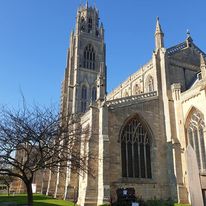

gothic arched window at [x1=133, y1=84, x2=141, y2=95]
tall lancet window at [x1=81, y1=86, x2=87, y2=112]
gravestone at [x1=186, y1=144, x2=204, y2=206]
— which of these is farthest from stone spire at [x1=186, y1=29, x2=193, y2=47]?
gravestone at [x1=186, y1=144, x2=204, y2=206]

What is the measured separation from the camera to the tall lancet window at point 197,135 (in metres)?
21.8

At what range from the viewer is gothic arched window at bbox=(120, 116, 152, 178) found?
74.8 feet

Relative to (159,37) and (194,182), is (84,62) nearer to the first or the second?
(159,37)

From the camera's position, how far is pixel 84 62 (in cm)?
4844

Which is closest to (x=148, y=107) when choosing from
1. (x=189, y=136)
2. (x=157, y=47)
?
(x=189, y=136)

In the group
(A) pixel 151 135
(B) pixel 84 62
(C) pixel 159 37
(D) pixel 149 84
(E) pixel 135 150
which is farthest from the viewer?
(B) pixel 84 62

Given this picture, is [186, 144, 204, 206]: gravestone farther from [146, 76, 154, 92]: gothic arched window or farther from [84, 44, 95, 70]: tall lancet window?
[84, 44, 95, 70]: tall lancet window

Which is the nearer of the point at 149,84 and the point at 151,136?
the point at 151,136

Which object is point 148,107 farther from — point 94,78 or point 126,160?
point 94,78

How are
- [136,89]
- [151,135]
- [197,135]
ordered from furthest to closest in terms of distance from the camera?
[136,89] → [151,135] → [197,135]

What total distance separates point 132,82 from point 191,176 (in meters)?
31.1

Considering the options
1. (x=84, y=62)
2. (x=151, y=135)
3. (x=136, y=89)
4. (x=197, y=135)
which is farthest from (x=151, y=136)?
(x=84, y=62)

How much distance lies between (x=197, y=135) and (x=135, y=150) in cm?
540

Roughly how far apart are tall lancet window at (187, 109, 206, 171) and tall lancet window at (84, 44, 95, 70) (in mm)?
27860
